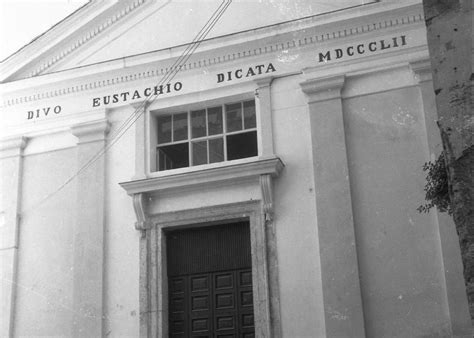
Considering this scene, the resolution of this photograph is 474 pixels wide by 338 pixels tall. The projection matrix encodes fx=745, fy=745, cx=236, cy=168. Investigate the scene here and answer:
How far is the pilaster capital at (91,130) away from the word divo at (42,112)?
0.62 m

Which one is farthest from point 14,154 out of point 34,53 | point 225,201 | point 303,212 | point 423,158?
point 423,158

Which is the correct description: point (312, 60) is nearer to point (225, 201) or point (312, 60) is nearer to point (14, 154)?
point (225, 201)

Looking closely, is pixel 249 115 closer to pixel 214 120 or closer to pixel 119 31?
pixel 214 120

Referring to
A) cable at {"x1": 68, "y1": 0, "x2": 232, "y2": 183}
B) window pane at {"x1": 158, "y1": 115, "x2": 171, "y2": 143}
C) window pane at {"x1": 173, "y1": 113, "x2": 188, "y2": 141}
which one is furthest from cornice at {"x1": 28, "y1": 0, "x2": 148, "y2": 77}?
window pane at {"x1": 173, "y1": 113, "x2": 188, "y2": 141}

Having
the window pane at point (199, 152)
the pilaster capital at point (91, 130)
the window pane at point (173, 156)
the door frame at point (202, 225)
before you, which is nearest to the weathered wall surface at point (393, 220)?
the door frame at point (202, 225)

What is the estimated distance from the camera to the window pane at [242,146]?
12688 mm

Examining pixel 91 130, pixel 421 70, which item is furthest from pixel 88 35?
pixel 421 70

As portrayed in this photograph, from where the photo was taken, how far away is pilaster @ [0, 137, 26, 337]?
1302cm

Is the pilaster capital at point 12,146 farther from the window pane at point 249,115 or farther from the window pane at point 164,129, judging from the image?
the window pane at point 249,115

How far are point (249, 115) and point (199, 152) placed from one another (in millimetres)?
1084

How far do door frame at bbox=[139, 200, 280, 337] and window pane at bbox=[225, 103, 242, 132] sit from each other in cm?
145

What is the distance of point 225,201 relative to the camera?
12406 millimetres

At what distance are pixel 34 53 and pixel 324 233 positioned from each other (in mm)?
6800

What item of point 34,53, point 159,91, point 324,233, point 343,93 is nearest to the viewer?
point 324,233
